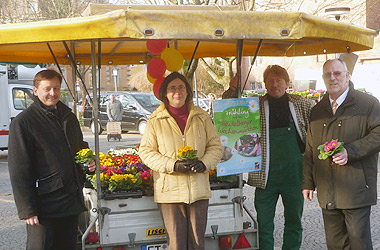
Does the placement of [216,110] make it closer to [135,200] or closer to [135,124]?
[135,200]

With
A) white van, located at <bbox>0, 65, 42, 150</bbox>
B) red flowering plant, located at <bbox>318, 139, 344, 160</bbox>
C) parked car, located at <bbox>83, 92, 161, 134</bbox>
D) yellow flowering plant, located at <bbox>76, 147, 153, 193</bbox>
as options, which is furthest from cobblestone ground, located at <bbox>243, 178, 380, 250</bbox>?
parked car, located at <bbox>83, 92, 161, 134</bbox>

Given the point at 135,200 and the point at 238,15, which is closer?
the point at 238,15

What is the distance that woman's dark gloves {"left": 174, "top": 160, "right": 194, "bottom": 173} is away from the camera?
3.87m

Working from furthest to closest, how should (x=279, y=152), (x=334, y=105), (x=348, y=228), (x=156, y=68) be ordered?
(x=156, y=68), (x=279, y=152), (x=334, y=105), (x=348, y=228)

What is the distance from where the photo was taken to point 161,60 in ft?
17.6

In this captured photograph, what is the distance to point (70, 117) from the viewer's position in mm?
4223

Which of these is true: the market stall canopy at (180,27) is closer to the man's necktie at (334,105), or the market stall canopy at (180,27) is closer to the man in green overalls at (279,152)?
the man's necktie at (334,105)

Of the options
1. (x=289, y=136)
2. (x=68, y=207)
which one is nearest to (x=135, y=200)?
(x=68, y=207)

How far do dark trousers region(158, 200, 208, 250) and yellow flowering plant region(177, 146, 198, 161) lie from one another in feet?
1.45

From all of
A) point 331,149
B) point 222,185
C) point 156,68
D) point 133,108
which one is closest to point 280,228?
point 222,185

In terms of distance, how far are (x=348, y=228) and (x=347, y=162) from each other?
0.56m

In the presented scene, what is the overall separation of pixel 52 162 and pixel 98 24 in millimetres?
1218

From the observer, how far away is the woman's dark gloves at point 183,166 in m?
3.87

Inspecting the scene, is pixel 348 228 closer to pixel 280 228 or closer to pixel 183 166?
pixel 183 166
